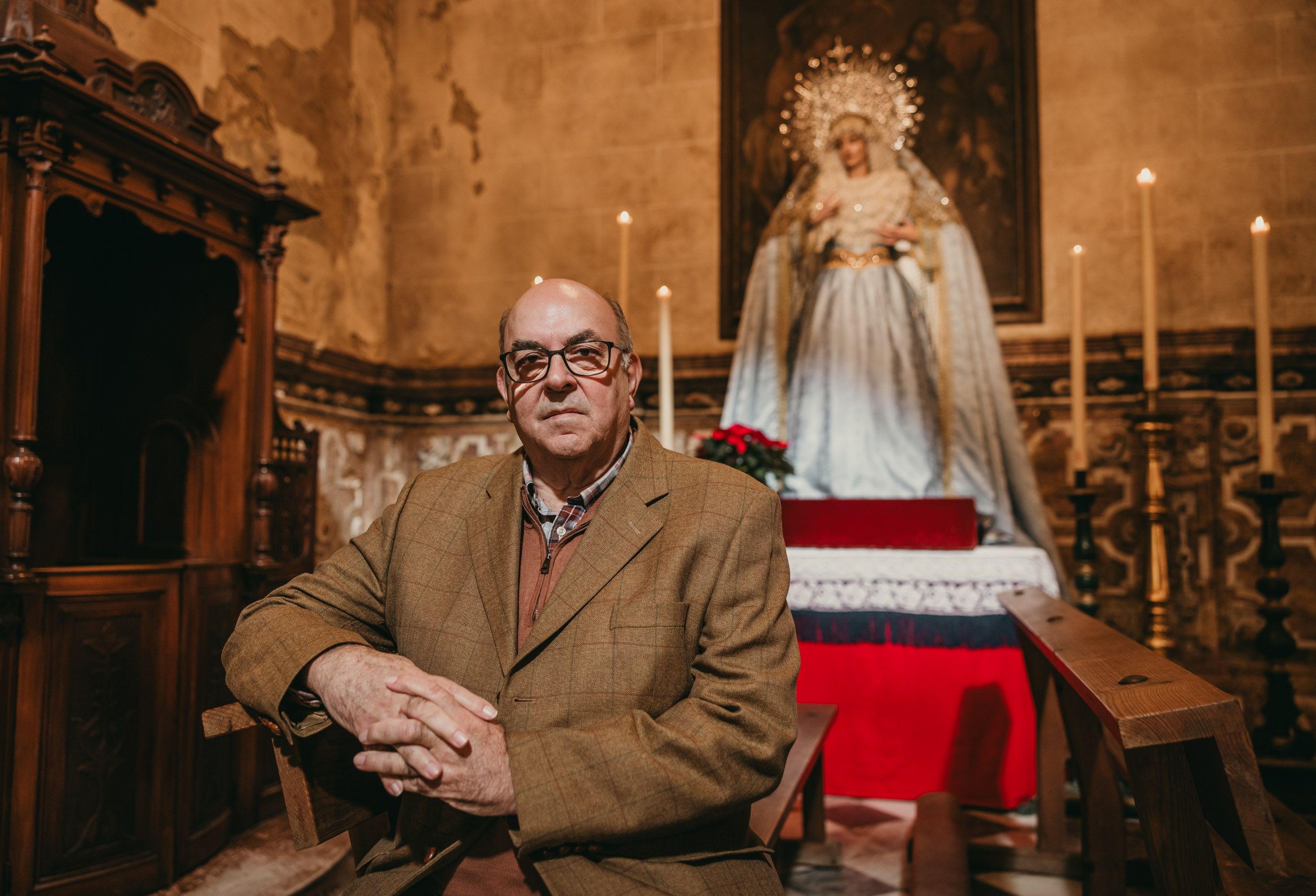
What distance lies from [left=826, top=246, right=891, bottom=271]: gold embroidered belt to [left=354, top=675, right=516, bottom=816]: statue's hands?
134 inches

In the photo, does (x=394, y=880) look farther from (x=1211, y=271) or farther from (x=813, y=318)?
(x=1211, y=271)

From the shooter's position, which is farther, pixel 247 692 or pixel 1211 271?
pixel 1211 271

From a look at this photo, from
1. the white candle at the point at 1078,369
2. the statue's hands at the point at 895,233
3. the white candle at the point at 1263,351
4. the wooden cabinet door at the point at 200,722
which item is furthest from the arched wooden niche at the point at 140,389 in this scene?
the white candle at the point at 1263,351

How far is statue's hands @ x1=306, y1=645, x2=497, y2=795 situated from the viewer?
1.29 m

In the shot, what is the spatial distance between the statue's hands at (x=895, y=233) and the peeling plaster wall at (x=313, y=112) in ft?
10.3

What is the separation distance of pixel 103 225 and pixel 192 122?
1.64 feet

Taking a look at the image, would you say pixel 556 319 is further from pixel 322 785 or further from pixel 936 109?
pixel 936 109

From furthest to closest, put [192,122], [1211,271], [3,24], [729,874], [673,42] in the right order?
[673,42], [1211,271], [192,122], [3,24], [729,874]

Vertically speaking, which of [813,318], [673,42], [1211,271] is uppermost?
[673,42]

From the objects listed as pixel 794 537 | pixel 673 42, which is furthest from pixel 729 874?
pixel 673 42

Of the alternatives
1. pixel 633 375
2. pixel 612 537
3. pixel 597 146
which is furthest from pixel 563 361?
pixel 597 146

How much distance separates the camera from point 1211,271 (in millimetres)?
4695

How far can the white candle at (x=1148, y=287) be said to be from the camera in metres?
3.42

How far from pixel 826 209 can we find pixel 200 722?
3.38 metres
